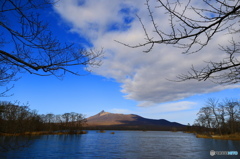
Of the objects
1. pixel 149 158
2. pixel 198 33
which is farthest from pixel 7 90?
pixel 149 158

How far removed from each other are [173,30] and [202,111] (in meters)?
69.5

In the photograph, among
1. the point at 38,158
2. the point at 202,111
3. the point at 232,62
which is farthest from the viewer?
the point at 202,111

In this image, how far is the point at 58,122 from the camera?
9306 centimetres

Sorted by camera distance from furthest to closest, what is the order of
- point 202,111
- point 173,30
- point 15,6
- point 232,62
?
point 202,111
point 15,6
point 232,62
point 173,30

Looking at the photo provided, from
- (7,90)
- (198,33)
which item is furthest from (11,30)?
(198,33)

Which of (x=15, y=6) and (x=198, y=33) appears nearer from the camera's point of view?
(x=198, y=33)

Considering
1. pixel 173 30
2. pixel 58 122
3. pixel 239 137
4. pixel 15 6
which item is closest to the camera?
pixel 173 30

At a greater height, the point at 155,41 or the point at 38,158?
the point at 155,41

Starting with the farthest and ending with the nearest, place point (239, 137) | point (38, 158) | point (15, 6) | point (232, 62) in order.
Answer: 1. point (239, 137)
2. point (38, 158)
3. point (15, 6)
4. point (232, 62)

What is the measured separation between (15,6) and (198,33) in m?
3.16

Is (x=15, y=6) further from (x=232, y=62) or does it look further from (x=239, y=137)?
(x=239, y=137)

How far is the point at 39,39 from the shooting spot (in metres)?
3.12

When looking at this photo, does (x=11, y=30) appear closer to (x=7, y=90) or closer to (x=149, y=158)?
(x=7, y=90)

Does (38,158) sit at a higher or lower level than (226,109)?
lower
